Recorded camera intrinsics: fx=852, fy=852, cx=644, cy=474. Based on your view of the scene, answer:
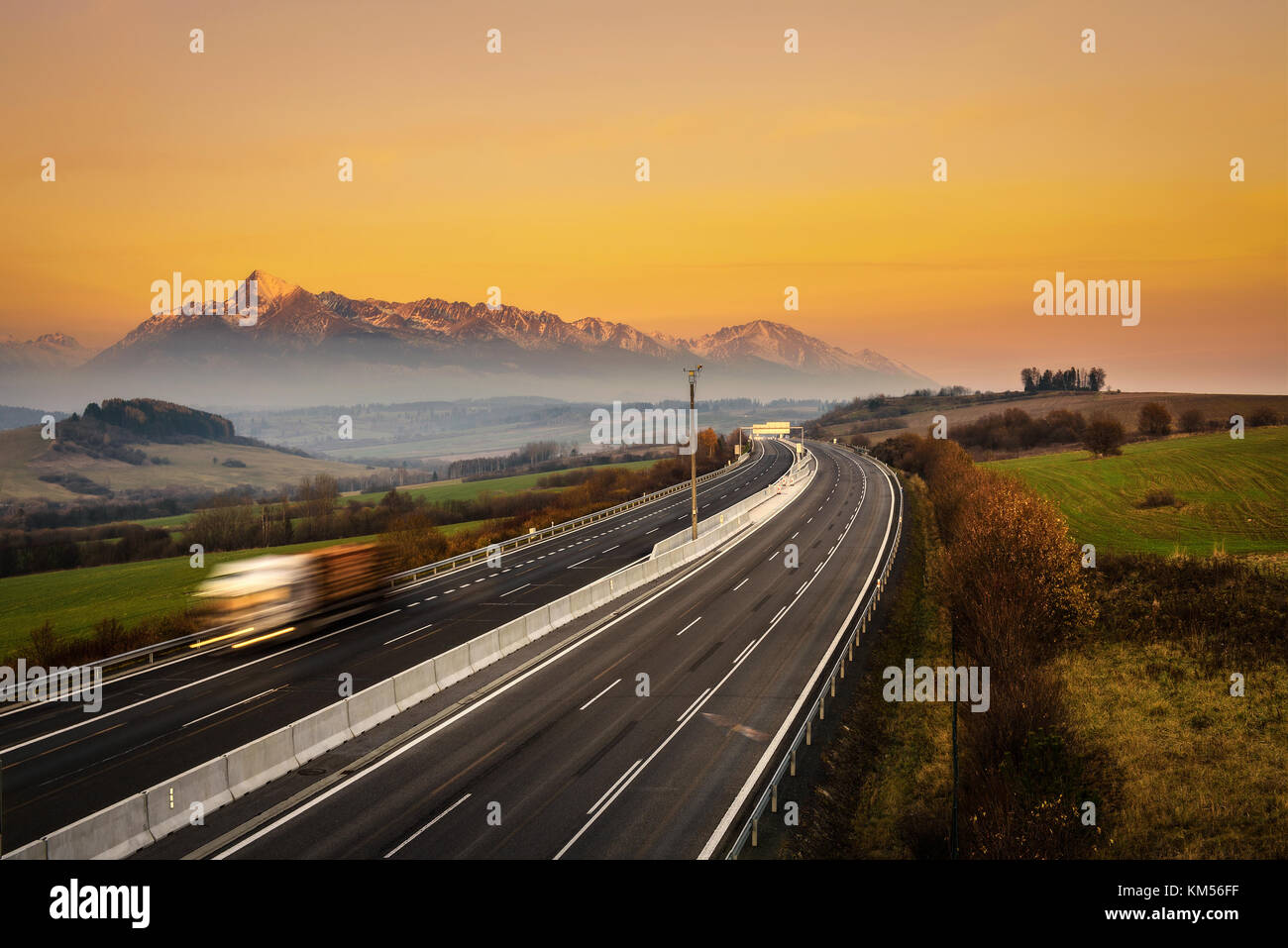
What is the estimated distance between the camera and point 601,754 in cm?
2405

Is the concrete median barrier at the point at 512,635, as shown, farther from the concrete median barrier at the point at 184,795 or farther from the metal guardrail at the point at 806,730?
the concrete median barrier at the point at 184,795

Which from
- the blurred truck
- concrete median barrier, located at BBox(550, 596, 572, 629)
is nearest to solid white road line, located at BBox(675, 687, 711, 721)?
concrete median barrier, located at BBox(550, 596, 572, 629)

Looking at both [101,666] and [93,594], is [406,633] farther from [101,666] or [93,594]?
[93,594]

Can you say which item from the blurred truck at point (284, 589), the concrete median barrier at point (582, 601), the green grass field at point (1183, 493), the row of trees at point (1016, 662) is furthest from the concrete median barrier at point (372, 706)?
the green grass field at point (1183, 493)

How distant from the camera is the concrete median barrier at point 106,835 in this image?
1633 cm

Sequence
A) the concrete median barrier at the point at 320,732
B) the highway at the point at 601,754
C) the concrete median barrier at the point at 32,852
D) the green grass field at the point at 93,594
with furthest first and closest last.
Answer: the green grass field at the point at 93,594, the concrete median barrier at the point at 320,732, the highway at the point at 601,754, the concrete median barrier at the point at 32,852

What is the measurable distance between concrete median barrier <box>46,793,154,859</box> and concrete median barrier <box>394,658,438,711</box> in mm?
9562

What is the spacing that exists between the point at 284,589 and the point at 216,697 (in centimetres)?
842

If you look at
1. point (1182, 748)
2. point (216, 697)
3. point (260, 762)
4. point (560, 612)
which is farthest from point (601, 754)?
point (1182, 748)

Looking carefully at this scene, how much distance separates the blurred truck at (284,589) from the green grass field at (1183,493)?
152 ft

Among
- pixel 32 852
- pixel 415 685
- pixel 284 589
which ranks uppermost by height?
pixel 284 589
